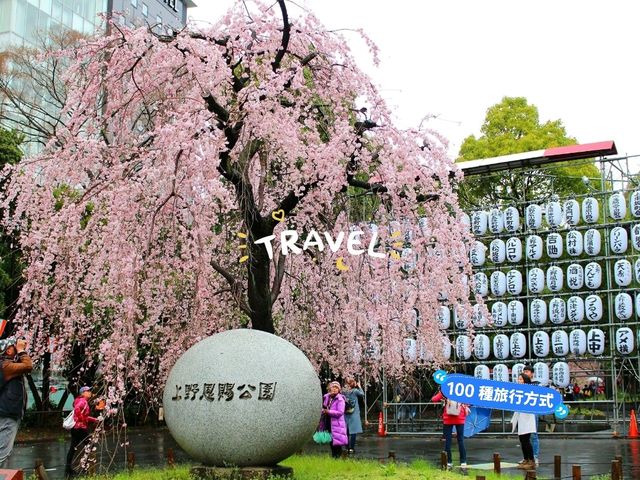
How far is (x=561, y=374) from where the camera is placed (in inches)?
836

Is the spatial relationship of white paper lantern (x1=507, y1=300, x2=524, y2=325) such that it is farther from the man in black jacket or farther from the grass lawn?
the man in black jacket

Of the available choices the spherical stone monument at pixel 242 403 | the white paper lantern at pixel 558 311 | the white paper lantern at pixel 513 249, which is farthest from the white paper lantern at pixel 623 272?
the spherical stone monument at pixel 242 403

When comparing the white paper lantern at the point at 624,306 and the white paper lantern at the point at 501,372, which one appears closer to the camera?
the white paper lantern at the point at 624,306

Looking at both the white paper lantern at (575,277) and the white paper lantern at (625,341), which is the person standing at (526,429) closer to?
the white paper lantern at (625,341)

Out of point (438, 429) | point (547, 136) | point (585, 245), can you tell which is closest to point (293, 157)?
point (585, 245)

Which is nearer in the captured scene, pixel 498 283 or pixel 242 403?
pixel 242 403

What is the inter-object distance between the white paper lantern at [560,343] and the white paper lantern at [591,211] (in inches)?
132

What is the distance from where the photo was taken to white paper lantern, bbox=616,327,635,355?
20.3 meters

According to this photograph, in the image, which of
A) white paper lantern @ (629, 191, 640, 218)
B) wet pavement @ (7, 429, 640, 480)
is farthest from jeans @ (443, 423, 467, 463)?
white paper lantern @ (629, 191, 640, 218)

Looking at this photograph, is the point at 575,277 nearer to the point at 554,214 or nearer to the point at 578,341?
the point at 578,341

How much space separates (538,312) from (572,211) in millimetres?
3140

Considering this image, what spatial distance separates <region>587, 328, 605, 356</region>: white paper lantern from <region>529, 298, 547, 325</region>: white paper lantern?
4.57 ft

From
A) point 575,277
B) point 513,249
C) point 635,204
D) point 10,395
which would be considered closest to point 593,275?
point 575,277

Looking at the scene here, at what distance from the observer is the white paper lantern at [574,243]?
21453 mm
